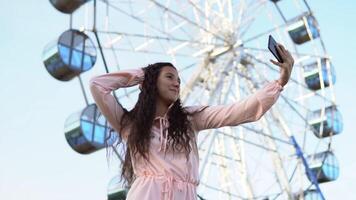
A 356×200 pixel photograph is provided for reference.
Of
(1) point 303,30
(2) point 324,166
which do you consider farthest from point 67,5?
(2) point 324,166

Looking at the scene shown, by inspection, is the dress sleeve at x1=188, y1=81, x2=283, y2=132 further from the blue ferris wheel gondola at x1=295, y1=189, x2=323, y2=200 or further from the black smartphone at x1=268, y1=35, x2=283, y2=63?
the blue ferris wheel gondola at x1=295, y1=189, x2=323, y2=200

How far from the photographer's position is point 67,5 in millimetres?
10086

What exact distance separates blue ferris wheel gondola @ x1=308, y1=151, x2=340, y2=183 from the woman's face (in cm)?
1223

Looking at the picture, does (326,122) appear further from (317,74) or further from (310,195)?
(310,195)

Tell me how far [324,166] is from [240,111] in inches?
497

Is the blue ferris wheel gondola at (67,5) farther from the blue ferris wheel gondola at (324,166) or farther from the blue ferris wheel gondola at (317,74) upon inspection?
the blue ferris wheel gondola at (324,166)

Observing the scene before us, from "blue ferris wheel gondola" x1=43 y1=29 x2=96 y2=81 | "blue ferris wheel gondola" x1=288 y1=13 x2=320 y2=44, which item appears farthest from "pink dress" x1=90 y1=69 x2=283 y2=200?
"blue ferris wheel gondola" x1=288 y1=13 x2=320 y2=44

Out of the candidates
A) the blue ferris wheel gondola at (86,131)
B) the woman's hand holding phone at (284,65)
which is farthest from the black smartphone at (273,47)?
the blue ferris wheel gondola at (86,131)

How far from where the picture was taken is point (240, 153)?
1208 cm

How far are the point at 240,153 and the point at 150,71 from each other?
10.4 m

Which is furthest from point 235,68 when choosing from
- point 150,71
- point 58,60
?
point 150,71

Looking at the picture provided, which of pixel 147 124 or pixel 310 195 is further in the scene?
pixel 310 195

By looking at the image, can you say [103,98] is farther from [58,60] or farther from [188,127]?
[58,60]

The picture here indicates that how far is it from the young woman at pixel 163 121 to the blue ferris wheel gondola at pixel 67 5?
854cm
